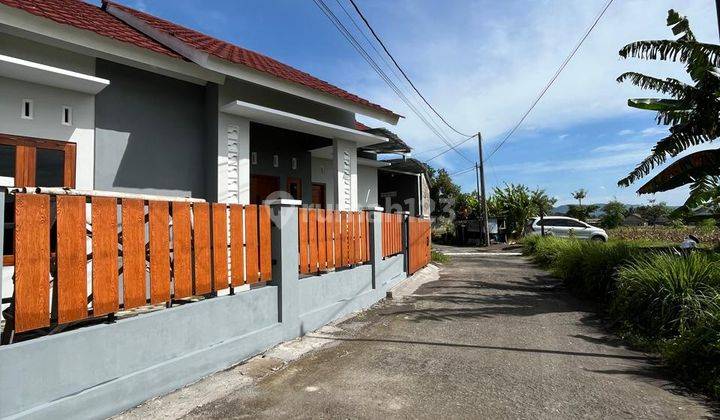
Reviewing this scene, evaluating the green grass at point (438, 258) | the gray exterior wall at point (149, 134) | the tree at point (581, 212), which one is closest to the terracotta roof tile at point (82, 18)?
the gray exterior wall at point (149, 134)

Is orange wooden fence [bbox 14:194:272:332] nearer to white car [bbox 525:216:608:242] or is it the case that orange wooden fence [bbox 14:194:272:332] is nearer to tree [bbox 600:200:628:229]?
white car [bbox 525:216:608:242]

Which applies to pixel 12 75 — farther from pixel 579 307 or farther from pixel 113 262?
pixel 579 307

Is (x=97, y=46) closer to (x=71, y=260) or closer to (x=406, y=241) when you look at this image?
(x=71, y=260)

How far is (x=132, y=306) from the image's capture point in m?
3.49

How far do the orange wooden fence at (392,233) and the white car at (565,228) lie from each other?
13.0m

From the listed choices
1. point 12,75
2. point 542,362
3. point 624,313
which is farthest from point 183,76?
point 624,313

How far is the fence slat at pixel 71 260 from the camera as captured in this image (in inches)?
121

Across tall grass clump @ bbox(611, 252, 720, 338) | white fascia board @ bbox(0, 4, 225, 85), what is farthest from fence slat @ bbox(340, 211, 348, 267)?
tall grass clump @ bbox(611, 252, 720, 338)

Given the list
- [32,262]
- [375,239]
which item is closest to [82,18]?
[32,262]

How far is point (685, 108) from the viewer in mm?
7359

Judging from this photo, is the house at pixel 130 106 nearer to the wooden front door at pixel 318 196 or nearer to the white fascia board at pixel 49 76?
the white fascia board at pixel 49 76

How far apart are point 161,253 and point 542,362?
3.94 metres

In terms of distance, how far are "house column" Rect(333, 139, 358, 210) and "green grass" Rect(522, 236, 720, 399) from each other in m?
5.11

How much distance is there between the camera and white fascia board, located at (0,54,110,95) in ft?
16.3
